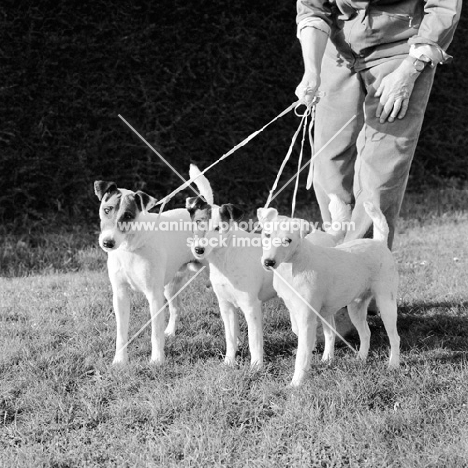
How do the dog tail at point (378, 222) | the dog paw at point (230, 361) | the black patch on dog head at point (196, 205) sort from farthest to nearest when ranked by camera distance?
the dog tail at point (378, 222), the dog paw at point (230, 361), the black patch on dog head at point (196, 205)

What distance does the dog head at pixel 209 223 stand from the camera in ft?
14.5

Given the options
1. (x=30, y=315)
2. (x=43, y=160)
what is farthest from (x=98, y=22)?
(x=30, y=315)

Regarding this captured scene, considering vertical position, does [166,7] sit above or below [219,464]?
above

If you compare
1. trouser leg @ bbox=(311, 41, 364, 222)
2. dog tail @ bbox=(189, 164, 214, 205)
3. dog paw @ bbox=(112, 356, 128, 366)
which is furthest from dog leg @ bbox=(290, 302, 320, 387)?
trouser leg @ bbox=(311, 41, 364, 222)

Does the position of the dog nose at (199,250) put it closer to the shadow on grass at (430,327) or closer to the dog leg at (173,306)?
the dog leg at (173,306)

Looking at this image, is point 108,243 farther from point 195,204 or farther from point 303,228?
point 303,228

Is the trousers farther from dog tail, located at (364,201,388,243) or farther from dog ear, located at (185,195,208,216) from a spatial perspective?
dog ear, located at (185,195,208,216)

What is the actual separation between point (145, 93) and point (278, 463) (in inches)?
270

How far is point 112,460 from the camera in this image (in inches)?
140

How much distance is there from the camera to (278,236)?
13.4 feet

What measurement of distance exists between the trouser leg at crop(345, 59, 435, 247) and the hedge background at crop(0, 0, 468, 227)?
491 centimetres

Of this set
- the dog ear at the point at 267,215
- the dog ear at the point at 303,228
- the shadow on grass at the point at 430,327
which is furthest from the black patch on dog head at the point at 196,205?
the shadow on grass at the point at 430,327

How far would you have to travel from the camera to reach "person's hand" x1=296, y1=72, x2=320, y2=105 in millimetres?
4703

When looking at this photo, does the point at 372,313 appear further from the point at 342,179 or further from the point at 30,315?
the point at 30,315
